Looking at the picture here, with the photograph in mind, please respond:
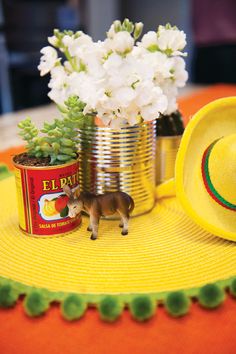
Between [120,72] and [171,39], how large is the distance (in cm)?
18

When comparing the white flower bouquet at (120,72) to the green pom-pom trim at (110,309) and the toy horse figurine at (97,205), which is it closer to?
the toy horse figurine at (97,205)

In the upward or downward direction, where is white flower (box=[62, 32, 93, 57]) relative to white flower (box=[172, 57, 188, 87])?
upward

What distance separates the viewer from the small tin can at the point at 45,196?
2.49ft

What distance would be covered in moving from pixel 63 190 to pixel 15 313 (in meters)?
0.24

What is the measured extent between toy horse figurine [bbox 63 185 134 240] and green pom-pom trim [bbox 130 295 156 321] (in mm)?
226

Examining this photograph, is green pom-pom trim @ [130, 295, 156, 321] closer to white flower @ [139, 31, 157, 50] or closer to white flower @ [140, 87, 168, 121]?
white flower @ [140, 87, 168, 121]

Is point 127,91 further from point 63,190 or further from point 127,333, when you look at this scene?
point 127,333

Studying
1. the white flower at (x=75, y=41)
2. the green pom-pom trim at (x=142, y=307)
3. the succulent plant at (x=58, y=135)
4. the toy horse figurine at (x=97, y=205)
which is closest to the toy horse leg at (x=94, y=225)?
the toy horse figurine at (x=97, y=205)

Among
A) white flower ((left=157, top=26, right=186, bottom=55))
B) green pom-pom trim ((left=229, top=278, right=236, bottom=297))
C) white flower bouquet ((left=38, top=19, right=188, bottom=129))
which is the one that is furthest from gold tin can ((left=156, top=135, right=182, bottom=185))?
green pom-pom trim ((left=229, top=278, right=236, bottom=297))

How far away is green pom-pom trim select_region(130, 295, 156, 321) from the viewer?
0.56m

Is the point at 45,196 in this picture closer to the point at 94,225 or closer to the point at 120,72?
the point at 94,225

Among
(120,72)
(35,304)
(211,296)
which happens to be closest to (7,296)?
(35,304)

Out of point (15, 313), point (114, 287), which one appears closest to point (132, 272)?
point (114, 287)

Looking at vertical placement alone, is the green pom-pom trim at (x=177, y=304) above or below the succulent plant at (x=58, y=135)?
below
